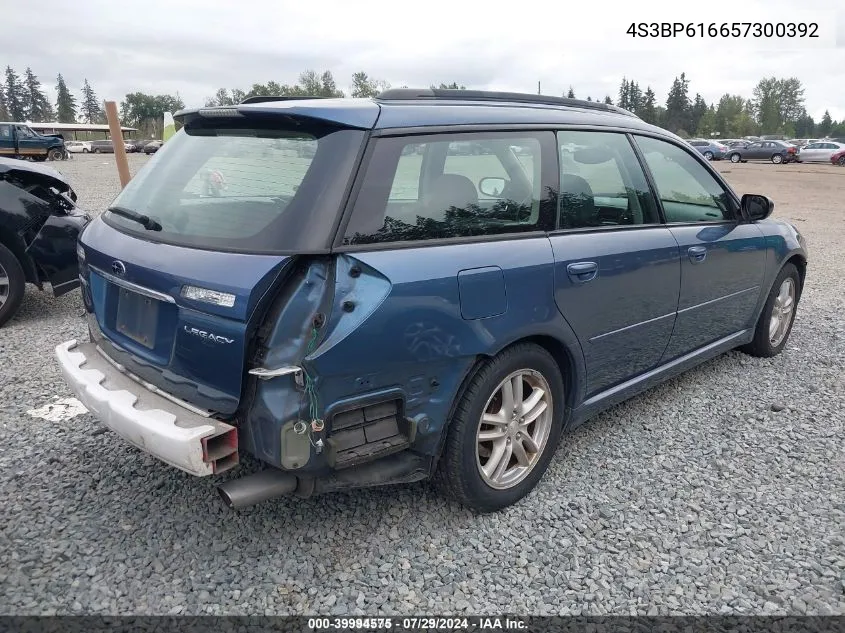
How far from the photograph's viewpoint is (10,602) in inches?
87.8

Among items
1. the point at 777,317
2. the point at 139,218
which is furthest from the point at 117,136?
the point at 777,317

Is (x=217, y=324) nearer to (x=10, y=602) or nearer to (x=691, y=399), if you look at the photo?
(x=10, y=602)

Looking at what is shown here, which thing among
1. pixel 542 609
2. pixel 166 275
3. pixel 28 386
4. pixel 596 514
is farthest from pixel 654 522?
pixel 28 386

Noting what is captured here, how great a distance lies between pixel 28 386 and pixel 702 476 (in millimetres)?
3968

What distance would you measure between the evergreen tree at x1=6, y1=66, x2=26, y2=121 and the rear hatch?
134 metres

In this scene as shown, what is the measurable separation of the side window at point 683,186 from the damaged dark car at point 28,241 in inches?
176

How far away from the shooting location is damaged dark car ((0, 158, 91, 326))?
16.9 feet

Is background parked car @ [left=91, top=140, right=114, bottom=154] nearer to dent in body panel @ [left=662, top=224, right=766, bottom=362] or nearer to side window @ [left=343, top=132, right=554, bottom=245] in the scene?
dent in body panel @ [left=662, top=224, right=766, bottom=362]

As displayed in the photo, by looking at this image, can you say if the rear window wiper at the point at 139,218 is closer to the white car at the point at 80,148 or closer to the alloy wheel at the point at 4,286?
the alloy wheel at the point at 4,286

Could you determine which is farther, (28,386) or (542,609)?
(28,386)

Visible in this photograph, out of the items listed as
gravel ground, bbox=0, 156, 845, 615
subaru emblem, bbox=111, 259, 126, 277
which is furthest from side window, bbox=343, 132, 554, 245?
gravel ground, bbox=0, 156, 845, 615

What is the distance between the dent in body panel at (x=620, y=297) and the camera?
289cm

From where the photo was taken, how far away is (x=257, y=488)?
2262 millimetres

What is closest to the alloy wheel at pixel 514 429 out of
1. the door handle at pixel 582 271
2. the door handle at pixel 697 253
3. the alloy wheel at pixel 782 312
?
the door handle at pixel 582 271
